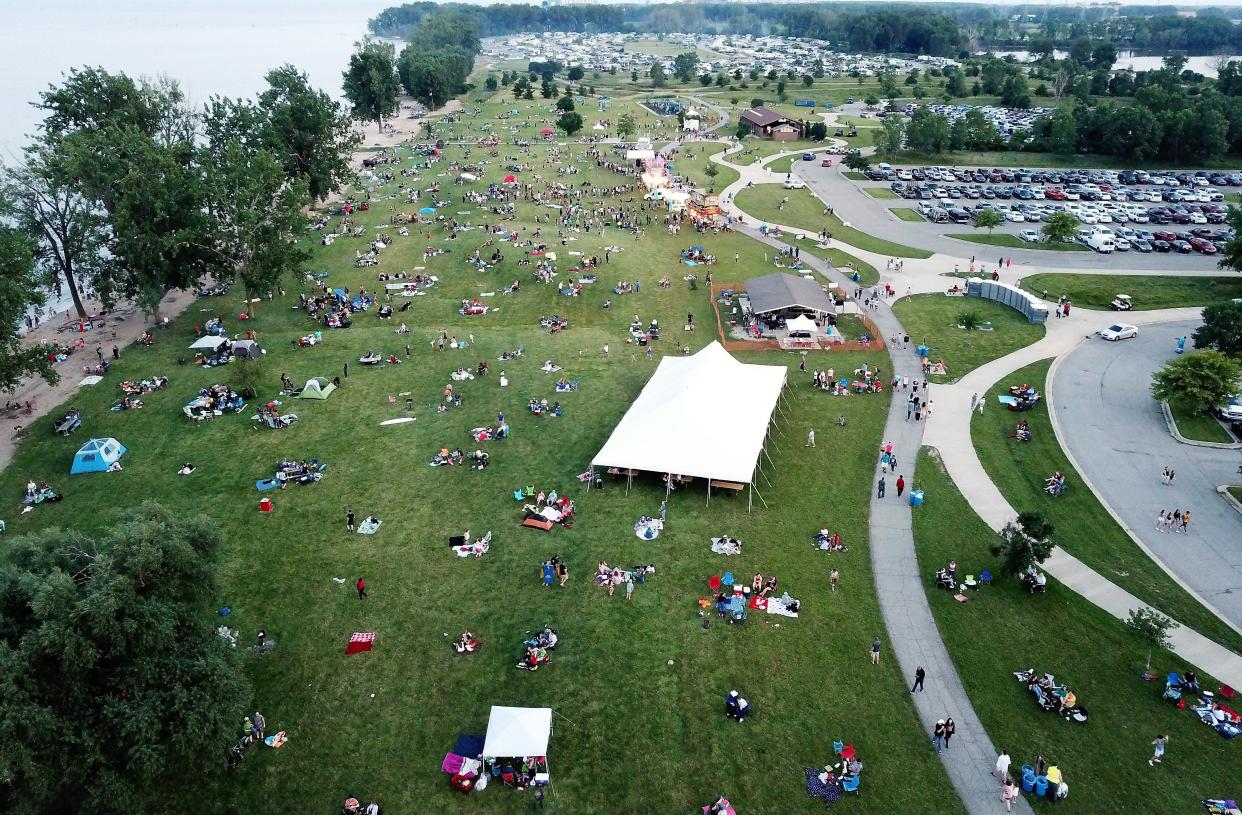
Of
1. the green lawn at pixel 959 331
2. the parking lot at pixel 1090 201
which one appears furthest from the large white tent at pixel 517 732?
the parking lot at pixel 1090 201

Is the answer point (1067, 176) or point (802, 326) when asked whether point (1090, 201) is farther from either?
point (802, 326)

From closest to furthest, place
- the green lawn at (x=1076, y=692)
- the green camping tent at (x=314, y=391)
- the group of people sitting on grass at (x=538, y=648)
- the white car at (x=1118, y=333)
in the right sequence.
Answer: the green lawn at (x=1076, y=692)
the group of people sitting on grass at (x=538, y=648)
the green camping tent at (x=314, y=391)
the white car at (x=1118, y=333)

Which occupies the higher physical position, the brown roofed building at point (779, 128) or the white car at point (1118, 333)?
the brown roofed building at point (779, 128)

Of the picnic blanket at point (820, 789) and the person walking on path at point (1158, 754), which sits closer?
the picnic blanket at point (820, 789)

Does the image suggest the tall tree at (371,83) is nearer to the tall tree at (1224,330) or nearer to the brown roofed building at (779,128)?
Answer: the brown roofed building at (779,128)

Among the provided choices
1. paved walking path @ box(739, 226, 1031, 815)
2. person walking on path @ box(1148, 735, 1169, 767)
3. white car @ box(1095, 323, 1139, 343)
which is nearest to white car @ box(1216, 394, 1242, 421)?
white car @ box(1095, 323, 1139, 343)

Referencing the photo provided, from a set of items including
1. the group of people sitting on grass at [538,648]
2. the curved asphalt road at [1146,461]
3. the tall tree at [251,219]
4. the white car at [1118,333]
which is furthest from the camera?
the tall tree at [251,219]

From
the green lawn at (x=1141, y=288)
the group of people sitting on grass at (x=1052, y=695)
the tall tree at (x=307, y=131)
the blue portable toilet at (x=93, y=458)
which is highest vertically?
the tall tree at (x=307, y=131)
